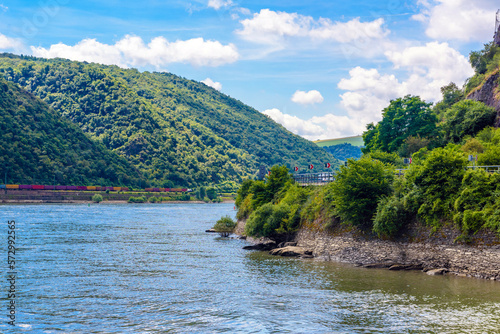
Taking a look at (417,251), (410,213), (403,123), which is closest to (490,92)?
(403,123)

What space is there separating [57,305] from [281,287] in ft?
52.2

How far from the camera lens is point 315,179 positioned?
2783 inches

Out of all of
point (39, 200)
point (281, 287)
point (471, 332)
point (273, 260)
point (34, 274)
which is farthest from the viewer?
point (39, 200)

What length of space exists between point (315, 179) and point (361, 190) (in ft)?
64.7

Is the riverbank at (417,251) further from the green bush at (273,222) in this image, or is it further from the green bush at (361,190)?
the green bush at (273,222)

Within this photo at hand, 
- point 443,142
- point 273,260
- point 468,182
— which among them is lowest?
point 273,260

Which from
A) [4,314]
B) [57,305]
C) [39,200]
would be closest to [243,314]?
[57,305]

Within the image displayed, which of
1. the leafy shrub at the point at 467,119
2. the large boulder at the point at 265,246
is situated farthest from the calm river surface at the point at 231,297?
the leafy shrub at the point at 467,119

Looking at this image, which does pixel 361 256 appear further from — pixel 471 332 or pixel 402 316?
pixel 471 332

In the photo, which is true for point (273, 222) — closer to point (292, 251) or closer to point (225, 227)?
point (292, 251)

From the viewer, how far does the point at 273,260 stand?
52.4 metres

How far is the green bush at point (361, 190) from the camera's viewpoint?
5016 cm

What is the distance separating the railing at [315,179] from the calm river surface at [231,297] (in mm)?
15585

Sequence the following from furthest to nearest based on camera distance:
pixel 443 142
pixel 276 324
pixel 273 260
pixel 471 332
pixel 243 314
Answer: pixel 443 142 < pixel 273 260 < pixel 243 314 < pixel 276 324 < pixel 471 332
